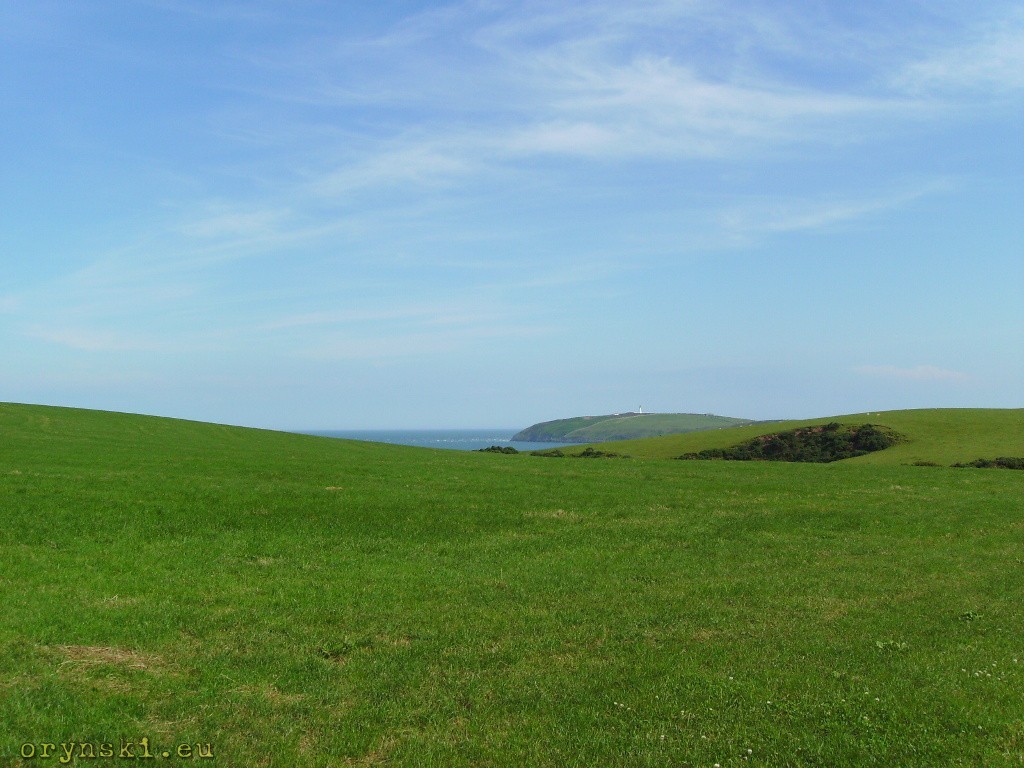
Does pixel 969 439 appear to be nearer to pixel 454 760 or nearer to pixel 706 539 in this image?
pixel 706 539

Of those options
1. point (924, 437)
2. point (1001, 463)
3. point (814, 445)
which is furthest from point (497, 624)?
point (924, 437)

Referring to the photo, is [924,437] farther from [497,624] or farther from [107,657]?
[107,657]

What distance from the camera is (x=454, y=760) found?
10.4 m

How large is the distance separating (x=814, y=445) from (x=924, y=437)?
12.0 metres

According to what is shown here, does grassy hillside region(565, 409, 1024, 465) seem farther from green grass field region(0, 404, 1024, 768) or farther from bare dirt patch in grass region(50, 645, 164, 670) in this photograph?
bare dirt patch in grass region(50, 645, 164, 670)

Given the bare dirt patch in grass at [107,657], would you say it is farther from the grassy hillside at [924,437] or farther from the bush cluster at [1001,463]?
the grassy hillside at [924,437]

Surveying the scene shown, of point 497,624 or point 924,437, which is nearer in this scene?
point 497,624

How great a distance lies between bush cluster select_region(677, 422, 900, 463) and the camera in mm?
88938

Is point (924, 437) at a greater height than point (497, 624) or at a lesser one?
greater

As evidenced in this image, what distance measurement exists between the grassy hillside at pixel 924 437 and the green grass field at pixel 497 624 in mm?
44599

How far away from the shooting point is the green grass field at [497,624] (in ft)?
Answer: 36.2

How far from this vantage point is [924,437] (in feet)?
294

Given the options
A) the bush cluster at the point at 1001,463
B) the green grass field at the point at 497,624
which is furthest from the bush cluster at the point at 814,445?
the green grass field at the point at 497,624

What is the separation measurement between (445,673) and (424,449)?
6088 centimetres
